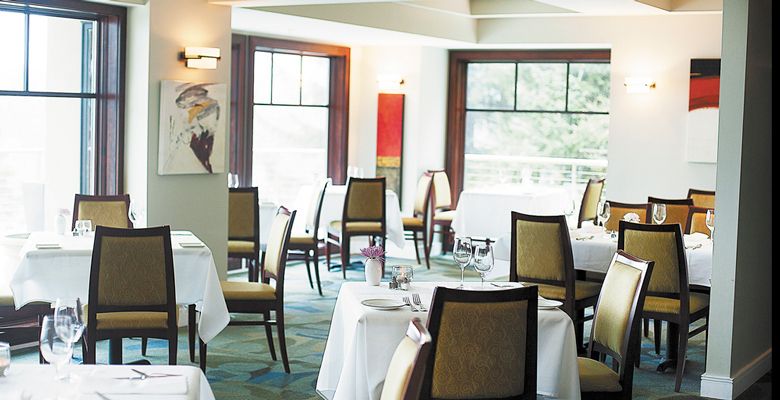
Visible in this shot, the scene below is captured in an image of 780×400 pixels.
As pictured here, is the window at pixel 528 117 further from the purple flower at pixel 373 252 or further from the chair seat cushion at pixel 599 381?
the chair seat cushion at pixel 599 381

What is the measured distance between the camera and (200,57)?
7402mm

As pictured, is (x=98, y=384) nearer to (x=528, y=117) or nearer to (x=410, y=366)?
(x=410, y=366)

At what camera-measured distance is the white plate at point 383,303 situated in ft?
15.0

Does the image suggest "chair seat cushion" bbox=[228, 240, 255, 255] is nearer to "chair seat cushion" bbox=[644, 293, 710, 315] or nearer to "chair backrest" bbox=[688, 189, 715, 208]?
"chair seat cushion" bbox=[644, 293, 710, 315]

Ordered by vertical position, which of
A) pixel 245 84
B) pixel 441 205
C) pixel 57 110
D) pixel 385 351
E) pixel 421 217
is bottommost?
pixel 385 351

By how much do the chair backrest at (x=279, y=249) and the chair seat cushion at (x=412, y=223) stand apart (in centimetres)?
398

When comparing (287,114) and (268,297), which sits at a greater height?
(287,114)

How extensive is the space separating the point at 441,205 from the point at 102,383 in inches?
330

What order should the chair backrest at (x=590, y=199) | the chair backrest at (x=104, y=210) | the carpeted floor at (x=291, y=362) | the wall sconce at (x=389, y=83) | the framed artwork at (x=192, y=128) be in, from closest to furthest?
1. the carpeted floor at (x=291, y=362)
2. the chair backrest at (x=104, y=210)
3. the framed artwork at (x=192, y=128)
4. the chair backrest at (x=590, y=199)
5. the wall sconce at (x=389, y=83)

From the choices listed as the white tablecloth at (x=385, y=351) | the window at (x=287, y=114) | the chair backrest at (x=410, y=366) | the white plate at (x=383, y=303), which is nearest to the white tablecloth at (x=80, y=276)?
the white tablecloth at (x=385, y=351)

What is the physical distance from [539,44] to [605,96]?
97cm

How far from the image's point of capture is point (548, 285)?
6.70 m

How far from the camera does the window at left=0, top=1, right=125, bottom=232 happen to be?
7.15 m

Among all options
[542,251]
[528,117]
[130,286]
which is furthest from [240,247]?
[528,117]
